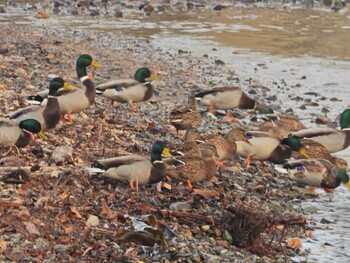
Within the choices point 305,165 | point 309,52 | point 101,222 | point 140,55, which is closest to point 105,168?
point 101,222

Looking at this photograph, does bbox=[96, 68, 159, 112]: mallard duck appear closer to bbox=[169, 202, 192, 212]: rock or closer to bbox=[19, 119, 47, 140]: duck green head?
bbox=[19, 119, 47, 140]: duck green head

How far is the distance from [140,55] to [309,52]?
15.0 ft

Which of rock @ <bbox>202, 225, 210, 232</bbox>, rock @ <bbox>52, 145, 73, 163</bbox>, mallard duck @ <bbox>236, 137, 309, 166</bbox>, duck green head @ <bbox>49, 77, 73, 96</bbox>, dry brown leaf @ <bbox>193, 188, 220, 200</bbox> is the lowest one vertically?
mallard duck @ <bbox>236, 137, 309, 166</bbox>

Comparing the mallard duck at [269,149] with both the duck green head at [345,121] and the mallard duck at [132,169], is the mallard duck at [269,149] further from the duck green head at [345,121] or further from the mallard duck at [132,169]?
the mallard duck at [132,169]

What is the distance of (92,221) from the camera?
5848 mm

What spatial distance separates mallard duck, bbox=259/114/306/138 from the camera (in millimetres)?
10312

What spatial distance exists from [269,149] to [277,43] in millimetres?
11982

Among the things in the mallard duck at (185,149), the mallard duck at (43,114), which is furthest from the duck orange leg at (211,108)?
the mallard duck at (43,114)

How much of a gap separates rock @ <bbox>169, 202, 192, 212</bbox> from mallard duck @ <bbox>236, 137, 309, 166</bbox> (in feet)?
7.19

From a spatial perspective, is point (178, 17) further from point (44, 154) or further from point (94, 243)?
point (94, 243)

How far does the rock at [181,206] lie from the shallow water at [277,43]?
1.35 meters

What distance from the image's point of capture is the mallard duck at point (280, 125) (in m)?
10.3

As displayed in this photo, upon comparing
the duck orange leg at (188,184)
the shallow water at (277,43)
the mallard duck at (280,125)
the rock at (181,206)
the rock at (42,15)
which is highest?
the rock at (181,206)

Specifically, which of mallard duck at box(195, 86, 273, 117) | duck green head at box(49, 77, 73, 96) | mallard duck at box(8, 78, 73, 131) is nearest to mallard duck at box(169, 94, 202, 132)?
mallard duck at box(195, 86, 273, 117)
